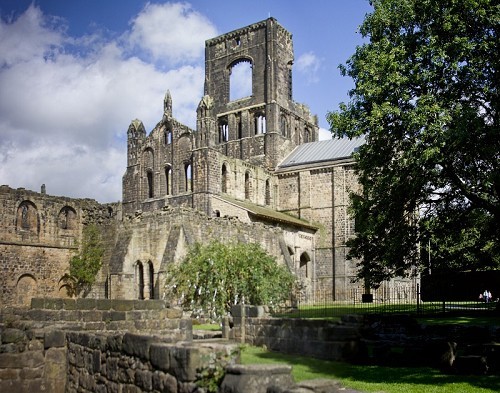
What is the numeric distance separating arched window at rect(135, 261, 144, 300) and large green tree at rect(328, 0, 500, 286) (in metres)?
17.1

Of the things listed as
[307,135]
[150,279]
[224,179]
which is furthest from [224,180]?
[307,135]

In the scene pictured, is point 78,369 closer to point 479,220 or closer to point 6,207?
point 479,220

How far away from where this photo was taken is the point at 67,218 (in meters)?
35.2

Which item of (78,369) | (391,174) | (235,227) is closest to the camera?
(78,369)

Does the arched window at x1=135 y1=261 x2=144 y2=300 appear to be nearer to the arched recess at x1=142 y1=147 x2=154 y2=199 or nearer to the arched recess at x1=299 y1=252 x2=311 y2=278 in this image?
the arched recess at x1=142 y1=147 x2=154 y2=199

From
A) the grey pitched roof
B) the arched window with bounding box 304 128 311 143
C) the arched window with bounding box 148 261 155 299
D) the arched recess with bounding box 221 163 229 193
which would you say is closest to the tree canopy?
the arched window with bounding box 148 261 155 299

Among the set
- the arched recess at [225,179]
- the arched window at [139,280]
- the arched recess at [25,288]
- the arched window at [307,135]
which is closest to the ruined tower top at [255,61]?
the arched window at [307,135]

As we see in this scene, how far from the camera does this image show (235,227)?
112 feet

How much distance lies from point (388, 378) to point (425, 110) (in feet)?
21.2

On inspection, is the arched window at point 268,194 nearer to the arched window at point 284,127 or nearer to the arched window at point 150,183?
the arched window at point 284,127

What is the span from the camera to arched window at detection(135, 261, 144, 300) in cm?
3297

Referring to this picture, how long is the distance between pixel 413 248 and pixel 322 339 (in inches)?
248

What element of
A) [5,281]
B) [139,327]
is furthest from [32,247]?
[139,327]


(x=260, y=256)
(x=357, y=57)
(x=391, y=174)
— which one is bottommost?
(x=260, y=256)
